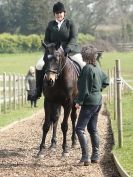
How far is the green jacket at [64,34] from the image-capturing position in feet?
36.3

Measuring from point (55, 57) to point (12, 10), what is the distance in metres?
101

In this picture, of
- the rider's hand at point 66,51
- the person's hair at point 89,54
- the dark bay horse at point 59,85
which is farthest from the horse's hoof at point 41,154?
the person's hair at point 89,54

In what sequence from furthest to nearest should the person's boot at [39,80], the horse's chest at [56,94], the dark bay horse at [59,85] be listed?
the person's boot at [39,80] < the horse's chest at [56,94] < the dark bay horse at [59,85]

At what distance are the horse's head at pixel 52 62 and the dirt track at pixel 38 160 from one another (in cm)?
147

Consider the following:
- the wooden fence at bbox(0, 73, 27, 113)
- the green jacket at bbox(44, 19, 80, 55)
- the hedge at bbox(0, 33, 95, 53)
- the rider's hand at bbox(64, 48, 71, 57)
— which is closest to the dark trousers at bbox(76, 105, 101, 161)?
the rider's hand at bbox(64, 48, 71, 57)

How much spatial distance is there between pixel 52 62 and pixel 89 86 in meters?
0.97

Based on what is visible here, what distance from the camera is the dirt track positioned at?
9.04 metres

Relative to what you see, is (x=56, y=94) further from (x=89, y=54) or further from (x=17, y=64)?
(x=17, y=64)

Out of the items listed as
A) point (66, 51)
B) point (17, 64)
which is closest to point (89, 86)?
point (66, 51)

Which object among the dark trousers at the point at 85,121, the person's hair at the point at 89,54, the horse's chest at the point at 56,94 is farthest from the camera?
the horse's chest at the point at 56,94

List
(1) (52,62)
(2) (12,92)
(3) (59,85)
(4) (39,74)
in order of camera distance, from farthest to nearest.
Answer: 1. (2) (12,92)
2. (4) (39,74)
3. (3) (59,85)
4. (1) (52,62)

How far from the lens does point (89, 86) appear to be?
9484 millimetres

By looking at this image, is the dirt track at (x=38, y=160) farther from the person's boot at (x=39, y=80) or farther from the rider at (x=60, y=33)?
the rider at (x=60, y=33)

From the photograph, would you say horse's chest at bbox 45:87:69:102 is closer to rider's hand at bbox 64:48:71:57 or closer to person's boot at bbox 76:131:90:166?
rider's hand at bbox 64:48:71:57
